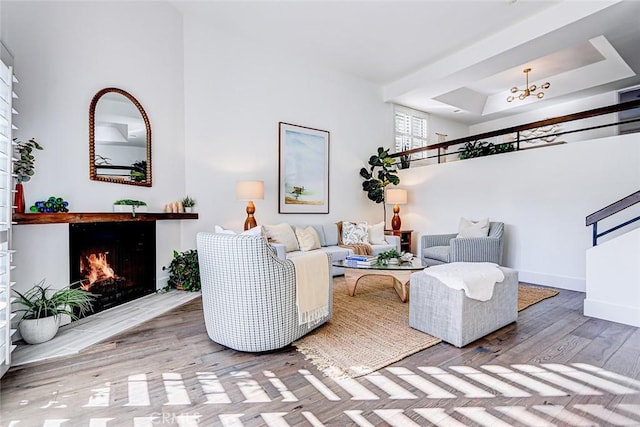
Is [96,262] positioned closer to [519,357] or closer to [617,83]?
[519,357]

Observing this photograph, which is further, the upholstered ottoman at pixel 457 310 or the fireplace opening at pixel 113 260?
the fireplace opening at pixel 113 260

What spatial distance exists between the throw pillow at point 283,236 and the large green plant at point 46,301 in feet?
7.49

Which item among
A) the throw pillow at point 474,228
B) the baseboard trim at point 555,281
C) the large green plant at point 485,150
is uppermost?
the large green plant at point 485,150

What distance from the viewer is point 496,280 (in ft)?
8.79

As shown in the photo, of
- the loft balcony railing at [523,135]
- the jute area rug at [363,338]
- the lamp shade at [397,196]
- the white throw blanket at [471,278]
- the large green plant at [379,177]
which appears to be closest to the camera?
the jute area rug at [363,338]

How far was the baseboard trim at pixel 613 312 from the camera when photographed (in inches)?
114

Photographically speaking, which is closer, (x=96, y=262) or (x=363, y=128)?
(x=96, y=262)

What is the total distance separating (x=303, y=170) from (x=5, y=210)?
401 centimetres

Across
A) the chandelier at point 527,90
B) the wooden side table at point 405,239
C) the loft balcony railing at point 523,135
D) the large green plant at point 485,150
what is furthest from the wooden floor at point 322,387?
the chandelier at point 527,90

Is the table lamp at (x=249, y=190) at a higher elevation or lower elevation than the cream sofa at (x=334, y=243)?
higher

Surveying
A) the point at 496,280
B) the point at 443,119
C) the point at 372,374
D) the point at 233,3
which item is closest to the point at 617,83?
the point at 443,119

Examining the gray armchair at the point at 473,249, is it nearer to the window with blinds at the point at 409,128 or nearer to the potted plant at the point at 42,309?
the window with blinds at the point at 409,128

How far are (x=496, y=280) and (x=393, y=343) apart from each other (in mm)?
1018

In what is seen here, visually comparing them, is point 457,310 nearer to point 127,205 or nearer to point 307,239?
Answer: point 307,239
